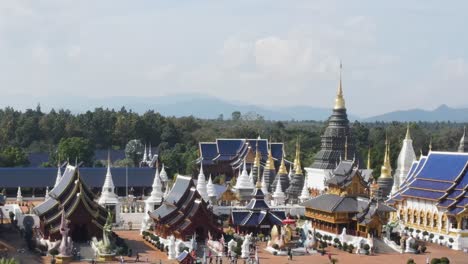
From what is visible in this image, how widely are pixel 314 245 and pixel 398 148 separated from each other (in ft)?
157

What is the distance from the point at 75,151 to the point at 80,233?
4062 centimetres

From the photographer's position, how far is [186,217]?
49281 millimetres

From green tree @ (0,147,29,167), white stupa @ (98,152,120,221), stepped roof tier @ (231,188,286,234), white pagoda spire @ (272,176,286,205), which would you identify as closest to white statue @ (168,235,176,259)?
stepped roof tier @ (231,188,286,234)

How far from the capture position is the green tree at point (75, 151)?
86.2 m

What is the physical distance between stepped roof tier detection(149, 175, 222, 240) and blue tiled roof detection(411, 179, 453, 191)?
1592 centimetres

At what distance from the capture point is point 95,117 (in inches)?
4567

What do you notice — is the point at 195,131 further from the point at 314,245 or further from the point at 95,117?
the point at 314,245

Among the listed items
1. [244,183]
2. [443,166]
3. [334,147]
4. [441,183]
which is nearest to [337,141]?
[334,147]

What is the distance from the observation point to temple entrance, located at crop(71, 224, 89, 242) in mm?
47772

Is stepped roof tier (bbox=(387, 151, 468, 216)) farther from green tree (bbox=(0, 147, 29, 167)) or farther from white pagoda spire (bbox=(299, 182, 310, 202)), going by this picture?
green tree (bbox=(0, 147, 29, 167))

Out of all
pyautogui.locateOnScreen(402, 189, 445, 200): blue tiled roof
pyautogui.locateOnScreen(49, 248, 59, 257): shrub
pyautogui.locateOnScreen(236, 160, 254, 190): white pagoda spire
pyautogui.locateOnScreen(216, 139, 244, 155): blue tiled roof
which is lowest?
pyautogui.locateOnScreen(49, 248, 59, 257): shrub

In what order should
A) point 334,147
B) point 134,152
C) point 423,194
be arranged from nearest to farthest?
1. point 423,194
2. point 334,147
3. point 134,152

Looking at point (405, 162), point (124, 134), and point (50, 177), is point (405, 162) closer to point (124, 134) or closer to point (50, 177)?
point (50, 177)

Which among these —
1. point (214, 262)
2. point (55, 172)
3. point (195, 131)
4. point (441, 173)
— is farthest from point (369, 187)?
point (195, 131)
